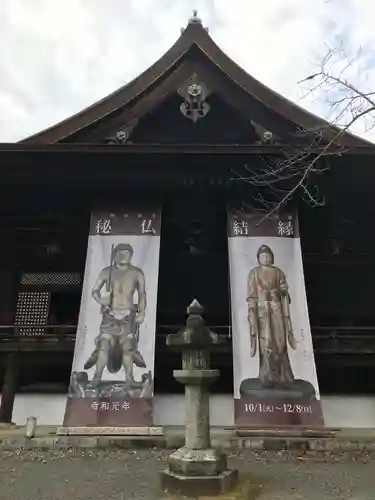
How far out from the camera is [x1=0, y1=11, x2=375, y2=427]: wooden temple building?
855 cm

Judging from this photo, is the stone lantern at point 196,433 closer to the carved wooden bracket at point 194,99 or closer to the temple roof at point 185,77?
the temple roof at point 185,77

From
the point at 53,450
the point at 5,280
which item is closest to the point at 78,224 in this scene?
the point at 5,280

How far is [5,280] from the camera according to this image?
938cm

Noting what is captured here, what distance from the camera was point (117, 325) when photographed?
7691mm

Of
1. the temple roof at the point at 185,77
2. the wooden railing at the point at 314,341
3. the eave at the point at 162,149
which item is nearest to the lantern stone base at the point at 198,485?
the wooden railing at the point at 314,341

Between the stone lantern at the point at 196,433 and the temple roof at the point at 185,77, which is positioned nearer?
the stone lantern at the point at 196,433

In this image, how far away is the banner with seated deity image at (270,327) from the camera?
7.13 metres

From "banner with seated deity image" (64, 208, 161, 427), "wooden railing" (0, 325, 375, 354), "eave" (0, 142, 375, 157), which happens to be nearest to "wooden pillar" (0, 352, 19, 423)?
"wooden railing" (0, 325, 375, 354)

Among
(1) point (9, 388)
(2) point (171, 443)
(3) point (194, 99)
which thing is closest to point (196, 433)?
(2) point (171, 443)

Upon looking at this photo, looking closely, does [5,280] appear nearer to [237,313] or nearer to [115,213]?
[115,213]

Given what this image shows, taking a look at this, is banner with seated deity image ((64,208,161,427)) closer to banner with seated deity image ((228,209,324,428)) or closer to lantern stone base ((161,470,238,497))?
banner with seated deity image ((228,209,324,428))

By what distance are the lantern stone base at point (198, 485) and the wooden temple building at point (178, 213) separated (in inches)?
144

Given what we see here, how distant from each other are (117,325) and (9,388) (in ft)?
7.29

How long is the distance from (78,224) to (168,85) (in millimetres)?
3325
